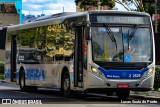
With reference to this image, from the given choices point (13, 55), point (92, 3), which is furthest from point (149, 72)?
point (92, 3)

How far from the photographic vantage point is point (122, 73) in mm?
18578

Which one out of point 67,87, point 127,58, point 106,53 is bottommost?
point 67,87

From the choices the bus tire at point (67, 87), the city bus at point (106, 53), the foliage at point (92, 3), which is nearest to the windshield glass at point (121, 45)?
the city bus at point (106, 53)

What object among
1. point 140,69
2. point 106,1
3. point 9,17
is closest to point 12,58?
point 140,69

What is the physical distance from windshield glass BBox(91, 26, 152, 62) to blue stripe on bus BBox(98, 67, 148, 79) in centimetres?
37

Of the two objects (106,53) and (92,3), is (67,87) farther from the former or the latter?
(92,3)

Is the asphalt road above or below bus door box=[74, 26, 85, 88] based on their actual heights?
below

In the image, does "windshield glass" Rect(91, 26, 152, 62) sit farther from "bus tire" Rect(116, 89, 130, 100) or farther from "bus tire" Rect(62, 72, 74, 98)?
"bus tire" Rect(62, 72, 74, 98)

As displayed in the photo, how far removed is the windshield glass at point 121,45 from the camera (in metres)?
18.6

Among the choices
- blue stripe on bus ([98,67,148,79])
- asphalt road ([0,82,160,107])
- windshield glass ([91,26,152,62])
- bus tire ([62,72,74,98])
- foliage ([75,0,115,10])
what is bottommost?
asphalt road ([0,82,160,107])

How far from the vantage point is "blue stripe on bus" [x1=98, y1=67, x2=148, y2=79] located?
60.5ft

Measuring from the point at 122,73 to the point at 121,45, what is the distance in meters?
0.94

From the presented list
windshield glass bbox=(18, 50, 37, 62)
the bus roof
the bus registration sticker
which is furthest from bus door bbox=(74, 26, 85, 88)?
windshield glass bbox=(18, 50, 37, 62)

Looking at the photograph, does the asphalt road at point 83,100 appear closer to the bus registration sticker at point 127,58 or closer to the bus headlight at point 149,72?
the bus headlight at point 149,72
